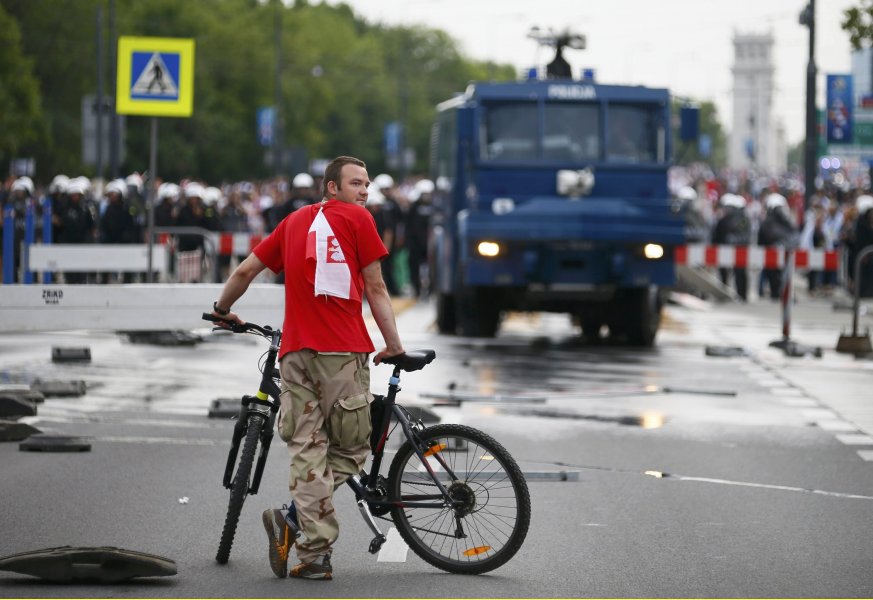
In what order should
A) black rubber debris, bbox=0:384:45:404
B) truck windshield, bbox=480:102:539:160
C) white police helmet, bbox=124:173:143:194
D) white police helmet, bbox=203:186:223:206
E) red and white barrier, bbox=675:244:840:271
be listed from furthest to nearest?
white police helmet, bbox=203:186:223:206 < white police helmet, bbox=124:173:143:194 < red and white barrier, bbox=675:244:840:271 < truck windshield, bbox=480:102:539:160 < black rubber debris, bbox=0:384:45:404

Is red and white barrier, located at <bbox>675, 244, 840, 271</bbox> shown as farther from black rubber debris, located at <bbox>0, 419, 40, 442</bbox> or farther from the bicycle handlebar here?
the bicycle handlebar

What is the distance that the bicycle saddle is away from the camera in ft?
25.8

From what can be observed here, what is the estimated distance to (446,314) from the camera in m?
24.7

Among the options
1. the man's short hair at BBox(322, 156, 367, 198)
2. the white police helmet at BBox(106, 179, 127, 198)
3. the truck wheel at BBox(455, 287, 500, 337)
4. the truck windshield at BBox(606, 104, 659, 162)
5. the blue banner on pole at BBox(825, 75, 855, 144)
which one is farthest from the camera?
the blue banner on pole at BBox(825, 75, 855, 144)

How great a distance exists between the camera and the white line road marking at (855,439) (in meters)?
13.1

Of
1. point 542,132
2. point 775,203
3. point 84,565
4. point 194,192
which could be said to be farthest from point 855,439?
point 775,203

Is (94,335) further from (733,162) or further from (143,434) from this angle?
(733,162)

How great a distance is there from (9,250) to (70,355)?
758cm

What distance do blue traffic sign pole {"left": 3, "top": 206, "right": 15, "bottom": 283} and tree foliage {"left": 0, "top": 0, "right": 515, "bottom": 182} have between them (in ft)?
83.5

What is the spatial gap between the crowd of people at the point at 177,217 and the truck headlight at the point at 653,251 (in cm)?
525

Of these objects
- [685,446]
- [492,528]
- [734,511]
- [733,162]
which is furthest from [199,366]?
[733,162]

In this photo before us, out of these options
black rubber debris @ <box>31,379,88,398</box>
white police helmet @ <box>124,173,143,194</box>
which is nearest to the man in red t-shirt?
black rubber debris @ <box>31,379,88,398</box>

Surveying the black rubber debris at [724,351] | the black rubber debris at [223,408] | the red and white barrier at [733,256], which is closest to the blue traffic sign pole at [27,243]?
the black rubber debris at [724,351]

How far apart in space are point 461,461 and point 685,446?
4.97 meters
